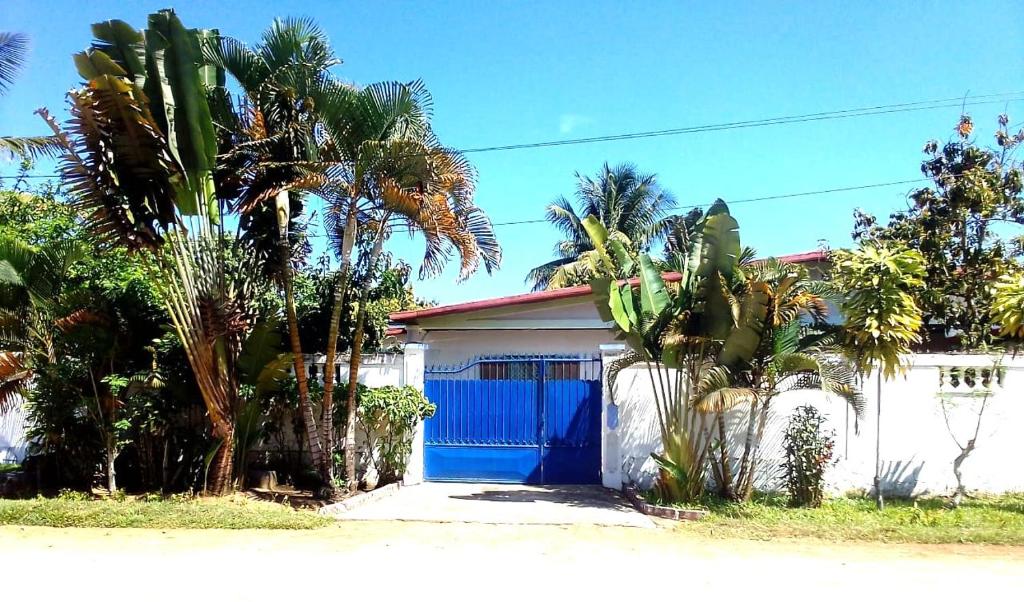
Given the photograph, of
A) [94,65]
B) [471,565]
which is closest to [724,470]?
[471,565]

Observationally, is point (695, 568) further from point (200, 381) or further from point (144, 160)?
point (144, 160)

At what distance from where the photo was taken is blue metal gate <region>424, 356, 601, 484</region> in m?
11.7

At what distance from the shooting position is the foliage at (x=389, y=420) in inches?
428

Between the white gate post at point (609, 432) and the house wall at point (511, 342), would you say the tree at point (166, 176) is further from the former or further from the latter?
the house wall at point (511, 342)

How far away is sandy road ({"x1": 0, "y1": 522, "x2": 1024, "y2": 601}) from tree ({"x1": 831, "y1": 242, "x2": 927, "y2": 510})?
7.81 feet

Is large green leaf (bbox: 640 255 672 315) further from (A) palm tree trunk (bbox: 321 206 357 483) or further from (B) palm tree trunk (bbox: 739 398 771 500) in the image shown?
(A) palm tree trunk (bbox: 321 206 357 483)

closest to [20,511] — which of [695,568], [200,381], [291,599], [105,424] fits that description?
[105,424]

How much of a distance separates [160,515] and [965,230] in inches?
576

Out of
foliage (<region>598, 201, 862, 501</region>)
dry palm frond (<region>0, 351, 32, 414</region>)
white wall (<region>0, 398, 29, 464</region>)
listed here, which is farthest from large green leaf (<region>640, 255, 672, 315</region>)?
white wall (<region>0, 398, 29, 464</region>)

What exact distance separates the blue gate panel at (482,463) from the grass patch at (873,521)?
311cm

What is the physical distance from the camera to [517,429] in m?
11.9

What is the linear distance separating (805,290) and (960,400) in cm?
305

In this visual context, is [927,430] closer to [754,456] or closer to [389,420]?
[754,456]

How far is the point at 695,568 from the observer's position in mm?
7066
